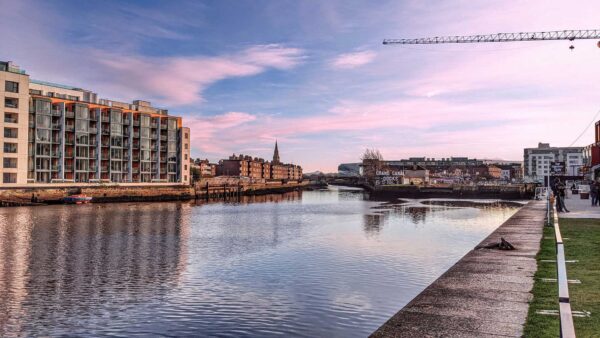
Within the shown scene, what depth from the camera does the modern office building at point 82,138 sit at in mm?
97938

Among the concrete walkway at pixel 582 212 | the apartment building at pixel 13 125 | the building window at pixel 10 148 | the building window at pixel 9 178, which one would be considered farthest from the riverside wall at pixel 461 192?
the building window at pixel 10 148

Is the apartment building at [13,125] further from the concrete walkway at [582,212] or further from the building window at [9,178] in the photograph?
the concrete walkway at [582,212]

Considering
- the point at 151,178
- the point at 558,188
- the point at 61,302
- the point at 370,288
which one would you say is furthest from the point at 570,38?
the point at 61,302

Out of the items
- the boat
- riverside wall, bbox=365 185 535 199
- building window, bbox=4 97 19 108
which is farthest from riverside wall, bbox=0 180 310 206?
riverside wall, bbox=365 185 535 199

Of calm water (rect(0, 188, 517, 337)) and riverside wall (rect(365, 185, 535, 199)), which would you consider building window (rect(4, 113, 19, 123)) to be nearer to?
calm water (rect(0, 188, 517, 337))

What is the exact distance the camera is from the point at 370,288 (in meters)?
22.3

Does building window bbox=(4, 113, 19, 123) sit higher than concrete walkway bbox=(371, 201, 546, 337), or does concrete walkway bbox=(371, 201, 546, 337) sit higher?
building window bbox=(4, 113, 19, 123)

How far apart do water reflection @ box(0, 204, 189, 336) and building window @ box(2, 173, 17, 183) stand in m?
54.6

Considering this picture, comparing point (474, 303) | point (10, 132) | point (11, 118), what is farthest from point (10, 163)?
point (474, 303)

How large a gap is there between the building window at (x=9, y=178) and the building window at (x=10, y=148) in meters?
4.55

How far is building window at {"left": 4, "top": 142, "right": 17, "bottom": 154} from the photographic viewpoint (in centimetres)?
9632

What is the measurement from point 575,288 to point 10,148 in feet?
345

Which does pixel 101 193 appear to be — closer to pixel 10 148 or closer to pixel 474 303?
pixel 10 148

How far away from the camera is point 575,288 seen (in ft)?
48.4
